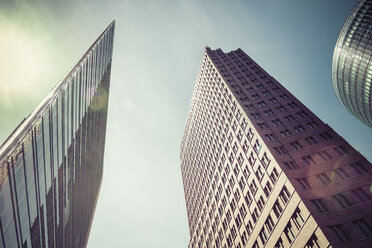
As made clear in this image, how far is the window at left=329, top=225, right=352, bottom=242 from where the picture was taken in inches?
919

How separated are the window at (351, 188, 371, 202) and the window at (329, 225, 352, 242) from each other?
16.4 feet

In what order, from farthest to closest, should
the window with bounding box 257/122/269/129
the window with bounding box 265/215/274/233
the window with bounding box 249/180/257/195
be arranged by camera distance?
1. the window with bounding box 257/122/269/129
2. the window with bounding box 249/180/257/195
3. the window with bounding box 265/215/274/233

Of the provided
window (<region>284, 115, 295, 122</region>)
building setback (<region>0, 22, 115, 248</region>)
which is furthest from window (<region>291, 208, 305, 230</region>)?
building setback (<region>0, 22, 115, 248</region>)

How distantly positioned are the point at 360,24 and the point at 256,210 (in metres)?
101

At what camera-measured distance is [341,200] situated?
27.0 meters

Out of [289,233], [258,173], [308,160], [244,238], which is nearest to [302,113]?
[308,160]

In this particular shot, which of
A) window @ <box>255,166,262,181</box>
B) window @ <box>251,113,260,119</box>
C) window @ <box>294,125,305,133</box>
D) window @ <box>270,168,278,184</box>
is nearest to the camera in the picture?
window @ <box>270,168,278,184</box>

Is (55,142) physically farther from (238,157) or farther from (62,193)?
(238,157)

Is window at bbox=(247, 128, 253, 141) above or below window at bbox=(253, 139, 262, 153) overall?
above

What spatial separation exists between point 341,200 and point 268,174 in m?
10.00

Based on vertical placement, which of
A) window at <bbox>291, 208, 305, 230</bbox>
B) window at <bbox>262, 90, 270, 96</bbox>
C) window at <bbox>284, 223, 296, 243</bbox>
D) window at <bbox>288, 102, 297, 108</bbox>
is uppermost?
window at <bbox>262, 90, 270, 96</bbox>

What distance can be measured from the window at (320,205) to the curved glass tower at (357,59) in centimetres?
8965

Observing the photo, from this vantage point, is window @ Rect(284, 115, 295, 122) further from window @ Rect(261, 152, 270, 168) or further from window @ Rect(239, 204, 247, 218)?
window @ Rect(239, 204, 247, 218)

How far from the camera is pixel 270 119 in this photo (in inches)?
1706
